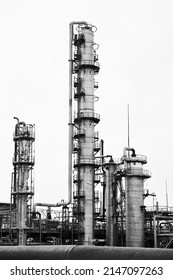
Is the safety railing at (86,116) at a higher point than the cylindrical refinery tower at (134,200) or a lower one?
higher

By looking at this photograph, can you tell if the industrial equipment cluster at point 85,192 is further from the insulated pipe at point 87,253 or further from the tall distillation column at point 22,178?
the insulated pipe at point 87,253

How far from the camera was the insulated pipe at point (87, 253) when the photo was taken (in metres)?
5.65

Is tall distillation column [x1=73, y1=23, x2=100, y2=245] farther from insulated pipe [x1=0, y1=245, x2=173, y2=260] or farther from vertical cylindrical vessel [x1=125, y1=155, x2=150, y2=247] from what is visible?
insulated pipe [x1=0, y1=245, x2=173, y2=260]

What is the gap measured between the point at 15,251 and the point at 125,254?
64.7 inches

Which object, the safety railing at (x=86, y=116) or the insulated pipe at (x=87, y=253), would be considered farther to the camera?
the safety railing at (x=86, y=116)

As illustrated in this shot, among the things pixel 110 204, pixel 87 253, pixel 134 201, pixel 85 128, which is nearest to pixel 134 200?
pixel 134 201

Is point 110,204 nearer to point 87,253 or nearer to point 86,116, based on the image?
point 86,116

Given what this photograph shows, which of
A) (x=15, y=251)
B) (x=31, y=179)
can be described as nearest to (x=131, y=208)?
(x=31, y=179)

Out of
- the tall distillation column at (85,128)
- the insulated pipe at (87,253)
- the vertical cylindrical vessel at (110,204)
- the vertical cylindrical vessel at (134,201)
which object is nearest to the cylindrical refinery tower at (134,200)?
the vertical cylindrical vessel at (134,201)

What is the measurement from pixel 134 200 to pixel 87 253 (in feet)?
78.9

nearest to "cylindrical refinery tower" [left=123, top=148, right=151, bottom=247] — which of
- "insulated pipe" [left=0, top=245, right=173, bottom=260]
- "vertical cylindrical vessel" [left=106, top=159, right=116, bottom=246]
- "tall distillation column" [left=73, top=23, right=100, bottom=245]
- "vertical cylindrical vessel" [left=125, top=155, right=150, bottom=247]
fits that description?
"vertical cylindrical vessel" [left=125, top=155, right=150, bottom=247]

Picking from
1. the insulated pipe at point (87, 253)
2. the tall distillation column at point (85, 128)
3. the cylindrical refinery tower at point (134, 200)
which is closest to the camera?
the insulated pipe at point (87, 253)

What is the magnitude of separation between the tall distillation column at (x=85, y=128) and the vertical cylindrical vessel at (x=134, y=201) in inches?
111
